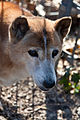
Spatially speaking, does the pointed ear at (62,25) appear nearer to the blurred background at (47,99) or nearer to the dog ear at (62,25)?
the dog ear at (62,25)

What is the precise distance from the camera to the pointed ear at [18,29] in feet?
10.5

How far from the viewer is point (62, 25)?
350 cm

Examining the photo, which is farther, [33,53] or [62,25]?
[62,25]

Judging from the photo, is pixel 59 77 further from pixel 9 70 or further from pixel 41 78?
pixel 41 78

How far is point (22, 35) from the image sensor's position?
131 inches

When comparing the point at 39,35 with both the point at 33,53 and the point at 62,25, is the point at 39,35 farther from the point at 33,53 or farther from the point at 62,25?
the point at 62,25

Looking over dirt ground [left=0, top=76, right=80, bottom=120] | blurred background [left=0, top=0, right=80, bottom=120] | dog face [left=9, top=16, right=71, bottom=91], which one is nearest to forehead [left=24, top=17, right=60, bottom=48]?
dog face [left=9, top=16, right=71, bottom=91]

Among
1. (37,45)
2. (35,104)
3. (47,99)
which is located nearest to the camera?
(37,45)

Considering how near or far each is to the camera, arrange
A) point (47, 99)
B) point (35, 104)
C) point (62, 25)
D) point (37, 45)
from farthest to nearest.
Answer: point (47, 99) < point (35, 104) < point (62, 25) < point (37, 45)

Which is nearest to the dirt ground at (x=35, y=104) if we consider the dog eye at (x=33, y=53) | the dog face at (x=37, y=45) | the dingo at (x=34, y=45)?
the dingo at (x=34, y=45)

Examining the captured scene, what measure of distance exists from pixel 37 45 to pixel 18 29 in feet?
1.05

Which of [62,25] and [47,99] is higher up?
[62,25]

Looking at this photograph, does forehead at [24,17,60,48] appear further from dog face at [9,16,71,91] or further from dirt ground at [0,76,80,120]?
dirt ground at [0,76,80,120]

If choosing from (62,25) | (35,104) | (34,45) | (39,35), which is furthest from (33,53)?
(35,104)
